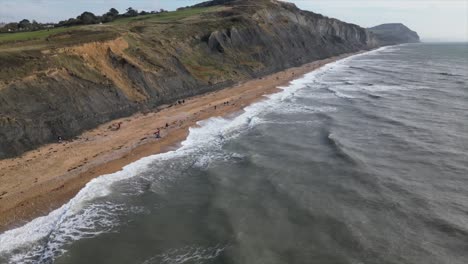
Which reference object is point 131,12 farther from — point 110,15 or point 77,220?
point 77,220

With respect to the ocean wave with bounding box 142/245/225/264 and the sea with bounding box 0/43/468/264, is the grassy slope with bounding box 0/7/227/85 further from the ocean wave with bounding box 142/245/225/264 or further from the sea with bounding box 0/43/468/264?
the ocean wave with bounding box 142/245/225/264

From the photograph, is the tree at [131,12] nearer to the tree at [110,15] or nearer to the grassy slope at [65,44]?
the tree at [110,15]

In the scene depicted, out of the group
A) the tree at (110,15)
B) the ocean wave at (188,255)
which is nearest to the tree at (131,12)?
the tree at (110,15)

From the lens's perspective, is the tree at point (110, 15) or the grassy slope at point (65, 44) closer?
the grassy slope at point (65, 44)

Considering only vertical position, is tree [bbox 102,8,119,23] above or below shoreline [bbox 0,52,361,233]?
above

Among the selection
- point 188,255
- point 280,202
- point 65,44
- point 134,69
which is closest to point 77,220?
point 188,255

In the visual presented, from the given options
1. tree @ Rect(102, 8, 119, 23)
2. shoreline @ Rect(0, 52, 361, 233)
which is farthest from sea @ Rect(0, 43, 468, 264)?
tree @ Rect(102, 8, 119, 23)
